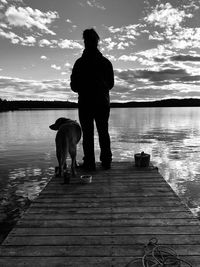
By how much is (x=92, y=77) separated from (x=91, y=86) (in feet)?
0.74

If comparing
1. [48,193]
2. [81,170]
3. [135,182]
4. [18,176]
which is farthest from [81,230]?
[18,176]

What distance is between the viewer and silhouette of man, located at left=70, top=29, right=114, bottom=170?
21.3ft

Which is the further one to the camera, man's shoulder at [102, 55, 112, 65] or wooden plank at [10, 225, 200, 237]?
Result: man's shoulder at [102, 55, 112, 65]

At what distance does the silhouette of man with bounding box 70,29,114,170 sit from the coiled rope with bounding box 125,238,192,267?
403 cm

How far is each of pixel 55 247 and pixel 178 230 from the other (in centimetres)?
172

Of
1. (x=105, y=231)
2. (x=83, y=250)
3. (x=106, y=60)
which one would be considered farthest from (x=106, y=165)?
(x=83, y=250)

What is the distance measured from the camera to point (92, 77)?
6617 millimetres

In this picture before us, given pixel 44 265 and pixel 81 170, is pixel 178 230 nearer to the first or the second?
pixel 44 265

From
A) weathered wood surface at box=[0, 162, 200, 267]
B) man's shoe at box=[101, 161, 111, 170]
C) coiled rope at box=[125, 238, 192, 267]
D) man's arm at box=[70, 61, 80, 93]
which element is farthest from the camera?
man's shoe at box=[101, 161, 111, 170]

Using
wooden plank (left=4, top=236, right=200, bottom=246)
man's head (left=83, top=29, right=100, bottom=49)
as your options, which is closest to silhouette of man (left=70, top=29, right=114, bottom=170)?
man's head (left=83, top=29, right=100, bottom=49)

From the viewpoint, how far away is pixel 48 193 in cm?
545

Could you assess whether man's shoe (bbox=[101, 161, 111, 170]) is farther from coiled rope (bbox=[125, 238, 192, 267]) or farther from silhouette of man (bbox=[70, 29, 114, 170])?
coiled rope (bbox=[125, 238, 192, 267])

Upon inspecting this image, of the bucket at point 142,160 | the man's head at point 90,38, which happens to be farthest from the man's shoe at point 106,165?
the man's head at point 90,38

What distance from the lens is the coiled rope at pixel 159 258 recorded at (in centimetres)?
291
